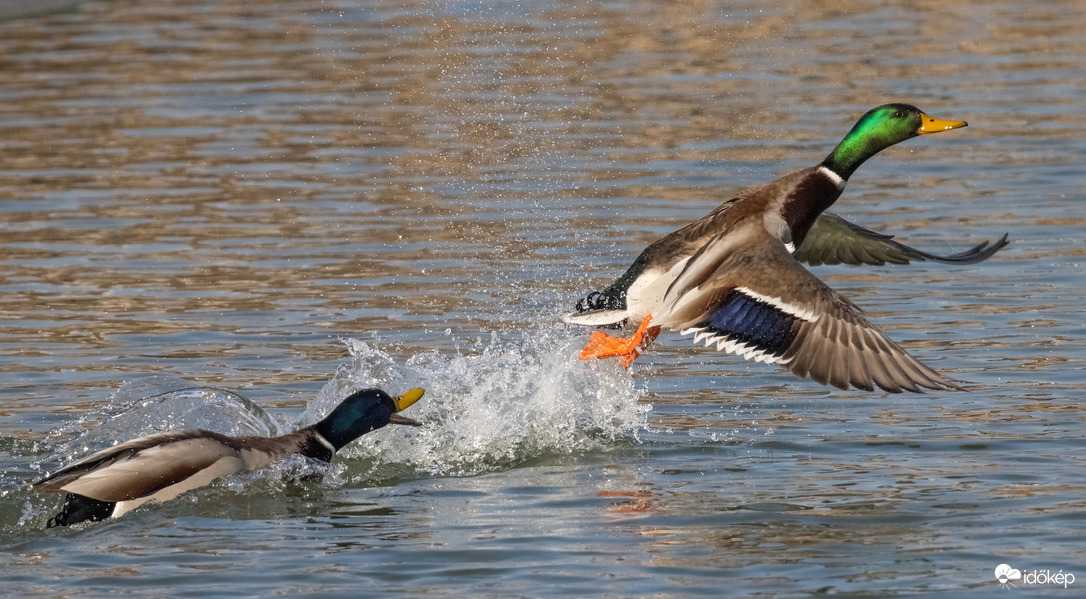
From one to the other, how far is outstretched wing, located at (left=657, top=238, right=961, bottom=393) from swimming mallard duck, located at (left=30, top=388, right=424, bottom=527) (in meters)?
1.17

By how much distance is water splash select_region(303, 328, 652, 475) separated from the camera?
23.2 ft

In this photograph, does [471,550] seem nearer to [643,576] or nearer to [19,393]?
[643,576]

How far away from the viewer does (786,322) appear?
6.62m

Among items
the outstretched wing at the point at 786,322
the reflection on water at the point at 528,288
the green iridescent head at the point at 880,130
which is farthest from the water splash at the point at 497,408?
the green iridescent head at the point at 880,130

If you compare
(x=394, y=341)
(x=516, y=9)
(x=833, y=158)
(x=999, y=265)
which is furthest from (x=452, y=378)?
(x=516, y=9)

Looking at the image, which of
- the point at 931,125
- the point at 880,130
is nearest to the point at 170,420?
the point at 880,130

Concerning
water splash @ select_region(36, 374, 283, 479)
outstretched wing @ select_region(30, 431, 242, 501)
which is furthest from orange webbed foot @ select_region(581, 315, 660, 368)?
outstretched wing @ select_region(30, 431, 242, 501)

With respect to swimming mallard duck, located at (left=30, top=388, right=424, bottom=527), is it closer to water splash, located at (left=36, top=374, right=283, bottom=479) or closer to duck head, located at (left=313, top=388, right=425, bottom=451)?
duck head, located at (left=313, top=388, right=425, bottom=451)

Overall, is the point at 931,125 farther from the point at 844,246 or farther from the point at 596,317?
the point at 596,317

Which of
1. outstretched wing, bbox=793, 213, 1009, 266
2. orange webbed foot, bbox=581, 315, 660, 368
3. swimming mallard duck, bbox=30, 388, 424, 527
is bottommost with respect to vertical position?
swimming mallard duck, bbox=30, 388, 424, 527

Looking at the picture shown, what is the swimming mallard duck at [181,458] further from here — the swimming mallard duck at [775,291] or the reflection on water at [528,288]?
the swimming mallard duck at [775,291]

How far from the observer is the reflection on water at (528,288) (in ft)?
19.3

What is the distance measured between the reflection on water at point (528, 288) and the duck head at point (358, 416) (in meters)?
0.20

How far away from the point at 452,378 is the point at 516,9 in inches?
547
